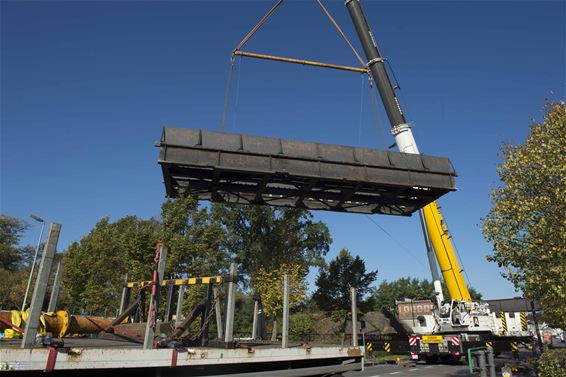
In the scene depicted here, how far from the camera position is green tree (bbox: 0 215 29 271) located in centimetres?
5562

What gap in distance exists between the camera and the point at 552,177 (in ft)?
41.9

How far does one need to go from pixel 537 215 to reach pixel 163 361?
12338 millimetres

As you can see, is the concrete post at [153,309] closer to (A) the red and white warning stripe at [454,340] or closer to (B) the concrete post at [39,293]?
(B) the concrete post at [39,293]

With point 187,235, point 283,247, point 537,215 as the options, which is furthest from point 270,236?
point 537,215

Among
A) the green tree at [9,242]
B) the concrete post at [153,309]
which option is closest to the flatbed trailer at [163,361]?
the concrete post at [153,309]

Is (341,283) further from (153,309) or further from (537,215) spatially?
(153,309)

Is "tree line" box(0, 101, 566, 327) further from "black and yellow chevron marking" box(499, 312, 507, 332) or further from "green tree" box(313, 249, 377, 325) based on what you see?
"black and yellow chevron marking" box(499, 312, 507, 332)

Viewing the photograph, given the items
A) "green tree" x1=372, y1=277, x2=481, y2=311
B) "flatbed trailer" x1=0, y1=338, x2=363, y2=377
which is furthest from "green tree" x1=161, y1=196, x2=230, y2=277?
"green tree" x1=372, y1=277, x2=481, y2=311

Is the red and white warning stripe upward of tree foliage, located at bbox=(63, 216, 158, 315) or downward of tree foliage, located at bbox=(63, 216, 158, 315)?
downward

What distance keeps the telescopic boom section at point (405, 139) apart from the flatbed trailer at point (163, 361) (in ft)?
36.6

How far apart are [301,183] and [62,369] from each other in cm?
681

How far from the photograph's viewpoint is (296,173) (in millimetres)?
9508

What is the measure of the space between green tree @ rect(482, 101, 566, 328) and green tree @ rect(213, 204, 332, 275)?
2865 cm

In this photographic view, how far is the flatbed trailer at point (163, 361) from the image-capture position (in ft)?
14.1
